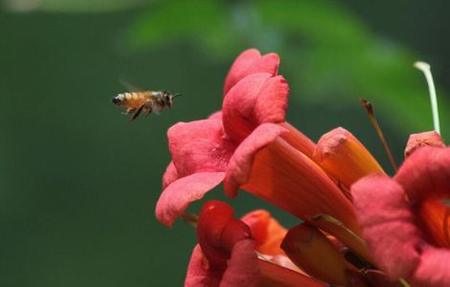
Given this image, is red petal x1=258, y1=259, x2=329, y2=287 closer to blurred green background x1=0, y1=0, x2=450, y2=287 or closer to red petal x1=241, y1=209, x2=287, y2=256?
red petal x1=241, y1=209, x2=287, y2=256

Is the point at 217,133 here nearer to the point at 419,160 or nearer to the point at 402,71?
the point at 419,160

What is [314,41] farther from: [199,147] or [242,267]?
[242,267]

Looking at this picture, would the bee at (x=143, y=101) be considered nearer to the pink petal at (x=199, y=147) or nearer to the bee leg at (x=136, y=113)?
the bee leg at (x=136, y=113)

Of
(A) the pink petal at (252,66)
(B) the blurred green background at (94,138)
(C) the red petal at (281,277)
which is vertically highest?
(A) the pink petal at (252,66)

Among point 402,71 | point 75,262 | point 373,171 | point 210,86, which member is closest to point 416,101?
point 402,71

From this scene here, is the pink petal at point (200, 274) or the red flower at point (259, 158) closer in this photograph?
the red flower at point (259, 158)

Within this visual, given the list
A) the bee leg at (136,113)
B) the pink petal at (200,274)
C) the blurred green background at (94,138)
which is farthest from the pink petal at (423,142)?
the blurred green background at (94,138)

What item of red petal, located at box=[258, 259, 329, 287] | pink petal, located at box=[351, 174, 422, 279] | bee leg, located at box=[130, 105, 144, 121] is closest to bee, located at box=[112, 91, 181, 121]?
bee leg, located at box=[130, 105, 144, 121]
